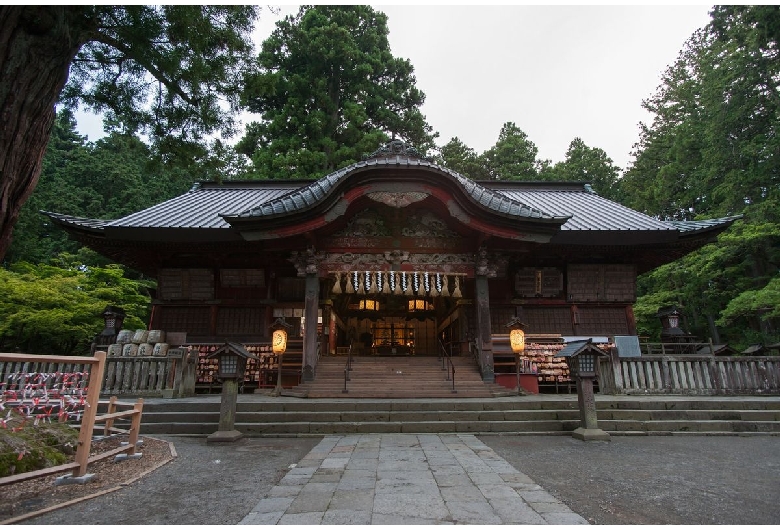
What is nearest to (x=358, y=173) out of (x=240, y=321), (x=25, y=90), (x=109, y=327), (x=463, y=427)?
(x=240, y=321)

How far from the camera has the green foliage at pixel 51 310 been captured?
15266 millimetres

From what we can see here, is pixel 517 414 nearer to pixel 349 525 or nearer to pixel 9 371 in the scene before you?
pixel 349 525

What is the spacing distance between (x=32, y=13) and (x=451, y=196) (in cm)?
890

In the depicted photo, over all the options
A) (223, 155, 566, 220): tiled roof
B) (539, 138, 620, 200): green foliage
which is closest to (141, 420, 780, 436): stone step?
(223, 155, 566, 220): tiled roof

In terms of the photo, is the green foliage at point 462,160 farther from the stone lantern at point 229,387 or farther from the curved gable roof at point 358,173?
the stone lantern at point 229,387

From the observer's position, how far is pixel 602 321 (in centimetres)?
1366

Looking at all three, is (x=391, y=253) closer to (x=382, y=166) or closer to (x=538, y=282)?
(x=382, y=166)

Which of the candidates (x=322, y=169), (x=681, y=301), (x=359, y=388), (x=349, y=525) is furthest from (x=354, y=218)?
(x=681, y=301)

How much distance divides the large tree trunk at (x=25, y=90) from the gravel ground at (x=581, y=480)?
3.21 meters

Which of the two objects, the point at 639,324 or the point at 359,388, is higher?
the point at 639,324

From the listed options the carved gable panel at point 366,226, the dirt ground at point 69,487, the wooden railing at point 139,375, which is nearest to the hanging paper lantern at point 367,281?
the carved gable panel at point 366,226

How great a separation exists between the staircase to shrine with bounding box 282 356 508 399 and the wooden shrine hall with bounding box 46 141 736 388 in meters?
0.51

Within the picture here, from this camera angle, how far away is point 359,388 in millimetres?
10094

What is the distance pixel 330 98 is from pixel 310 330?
63.4 feet
